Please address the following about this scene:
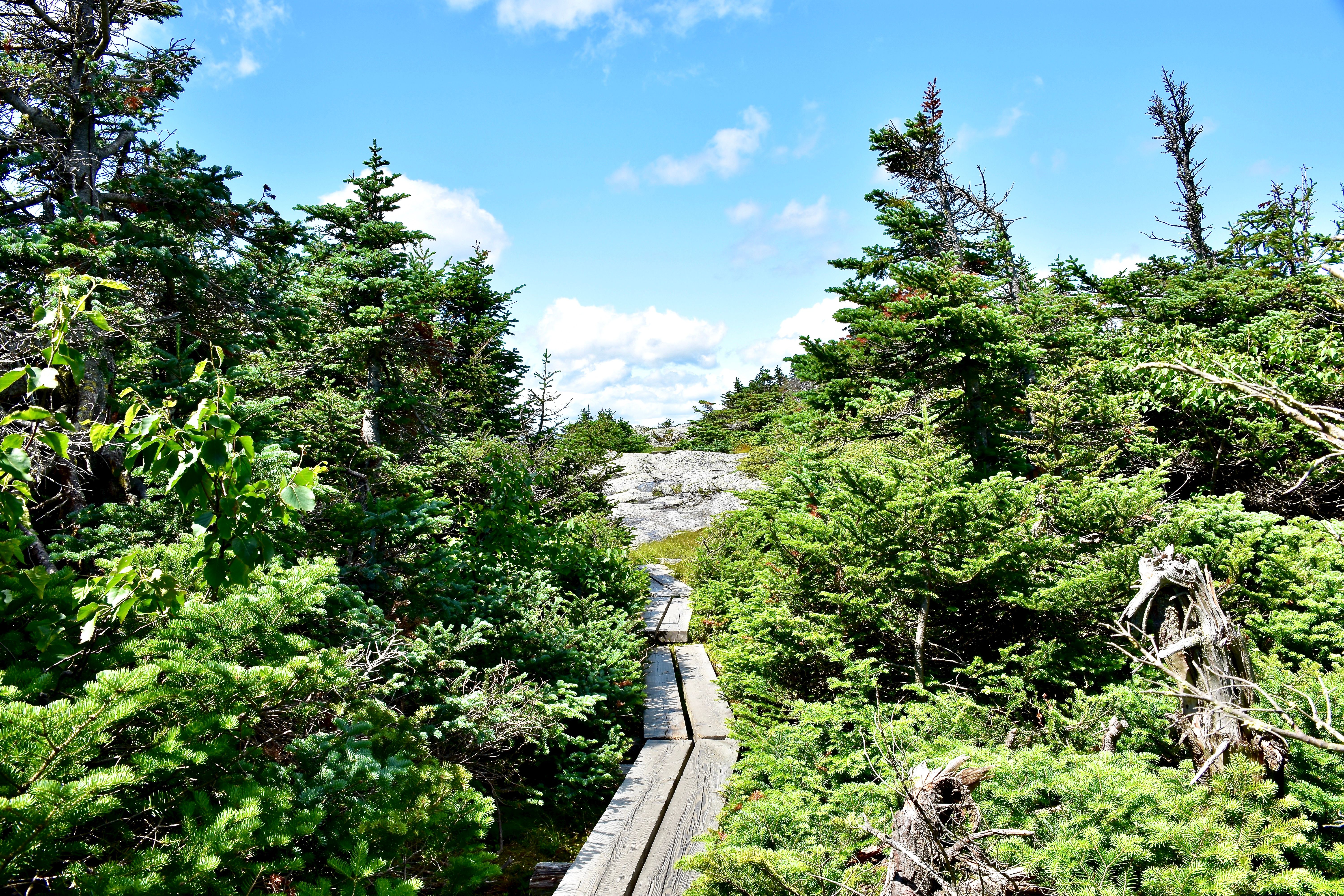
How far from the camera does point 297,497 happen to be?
1.50 metres

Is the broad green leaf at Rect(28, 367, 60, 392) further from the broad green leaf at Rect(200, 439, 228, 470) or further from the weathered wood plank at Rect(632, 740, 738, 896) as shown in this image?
the weathered wood plank at Rect(632, 740, 738, 896)

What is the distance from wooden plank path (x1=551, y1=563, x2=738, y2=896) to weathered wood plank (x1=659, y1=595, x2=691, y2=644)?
2.79 ft

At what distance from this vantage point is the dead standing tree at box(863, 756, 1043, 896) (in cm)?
191

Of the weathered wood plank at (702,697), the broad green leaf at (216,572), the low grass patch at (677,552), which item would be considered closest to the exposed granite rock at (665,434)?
the low grass patch at (677,552)

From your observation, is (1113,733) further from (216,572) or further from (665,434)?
(665,434)

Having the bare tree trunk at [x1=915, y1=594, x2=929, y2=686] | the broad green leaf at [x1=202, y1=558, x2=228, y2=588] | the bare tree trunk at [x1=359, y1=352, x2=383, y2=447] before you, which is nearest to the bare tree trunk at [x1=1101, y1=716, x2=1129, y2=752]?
the bare tree trunk at [x1=915, y1=594, x2=929, y2=686]

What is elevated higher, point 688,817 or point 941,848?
point 941,848

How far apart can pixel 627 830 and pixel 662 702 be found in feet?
7.47

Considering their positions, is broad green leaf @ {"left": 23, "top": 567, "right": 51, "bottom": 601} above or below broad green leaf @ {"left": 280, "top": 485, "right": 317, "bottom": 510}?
below

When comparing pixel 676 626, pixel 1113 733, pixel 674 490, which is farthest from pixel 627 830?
pixel 674 490

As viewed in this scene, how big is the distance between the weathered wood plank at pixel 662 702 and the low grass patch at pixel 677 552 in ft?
14.3

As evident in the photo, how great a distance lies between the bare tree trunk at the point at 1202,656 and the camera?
2.60 meters

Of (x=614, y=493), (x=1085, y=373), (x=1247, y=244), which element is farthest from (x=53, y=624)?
(x=614, y=493)

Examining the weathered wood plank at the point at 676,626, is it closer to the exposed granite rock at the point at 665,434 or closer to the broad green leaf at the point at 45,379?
the broad green leaf at the point at 45,379
